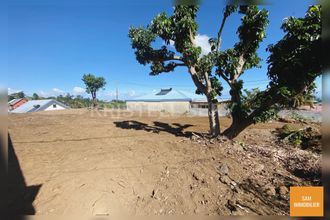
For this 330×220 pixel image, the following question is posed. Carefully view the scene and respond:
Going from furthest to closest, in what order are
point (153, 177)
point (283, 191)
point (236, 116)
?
point (236, 116) → point (153, 177) → point (283, 191)

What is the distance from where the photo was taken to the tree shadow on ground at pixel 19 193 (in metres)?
3.11

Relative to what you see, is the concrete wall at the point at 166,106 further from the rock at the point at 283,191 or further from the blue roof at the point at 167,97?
the rock at the point at 283,191

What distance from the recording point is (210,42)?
23.7ft

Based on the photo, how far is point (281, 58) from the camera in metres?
4.80

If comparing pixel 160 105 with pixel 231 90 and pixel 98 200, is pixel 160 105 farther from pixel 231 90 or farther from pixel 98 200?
pixel 98 200

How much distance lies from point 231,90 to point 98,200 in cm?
539

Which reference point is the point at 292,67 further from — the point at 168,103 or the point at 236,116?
the point at 168,103

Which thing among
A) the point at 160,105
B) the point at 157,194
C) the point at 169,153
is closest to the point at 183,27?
the point at 169,153

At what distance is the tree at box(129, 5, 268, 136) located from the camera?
5910 millimetres

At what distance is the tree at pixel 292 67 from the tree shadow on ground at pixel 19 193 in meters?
6.13

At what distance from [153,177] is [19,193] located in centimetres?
260

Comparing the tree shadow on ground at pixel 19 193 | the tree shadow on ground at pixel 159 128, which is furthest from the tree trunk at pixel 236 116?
the tree shadow on ground at pixel 19 193

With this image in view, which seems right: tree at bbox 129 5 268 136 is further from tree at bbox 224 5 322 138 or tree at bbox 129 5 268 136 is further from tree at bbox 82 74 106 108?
tree at bbox 82 74 106 108

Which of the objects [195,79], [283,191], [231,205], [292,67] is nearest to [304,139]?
[292,67]
